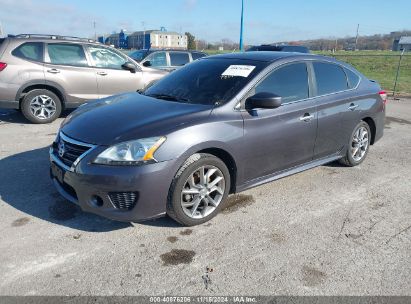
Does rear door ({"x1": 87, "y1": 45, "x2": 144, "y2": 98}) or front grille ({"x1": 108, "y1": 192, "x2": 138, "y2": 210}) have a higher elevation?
rear door ({"x1": 87, "y1": 45, "x2": 144, "y2": 98})

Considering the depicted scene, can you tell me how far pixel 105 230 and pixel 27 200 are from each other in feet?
3.71

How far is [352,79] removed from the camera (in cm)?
509

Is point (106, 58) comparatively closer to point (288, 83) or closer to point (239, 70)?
point (239, 70)

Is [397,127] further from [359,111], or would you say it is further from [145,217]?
[145,217]

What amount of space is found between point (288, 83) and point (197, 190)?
1.69 metres

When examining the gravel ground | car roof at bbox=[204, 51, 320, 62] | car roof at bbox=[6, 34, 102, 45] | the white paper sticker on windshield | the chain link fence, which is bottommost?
the gravel ground

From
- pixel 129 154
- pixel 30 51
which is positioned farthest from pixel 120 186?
pixel 30 51

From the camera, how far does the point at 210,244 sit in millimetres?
3201

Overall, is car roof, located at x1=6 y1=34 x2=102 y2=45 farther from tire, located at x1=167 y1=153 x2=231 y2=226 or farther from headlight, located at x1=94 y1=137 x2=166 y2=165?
tire, located at x1=167 y1=153 x2=231 y2=226

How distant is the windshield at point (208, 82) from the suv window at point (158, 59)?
6.31 meters

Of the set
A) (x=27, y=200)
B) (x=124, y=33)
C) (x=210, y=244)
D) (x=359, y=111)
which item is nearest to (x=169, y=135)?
(x=210, y=244)

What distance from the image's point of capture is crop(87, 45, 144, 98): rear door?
7.96 meters

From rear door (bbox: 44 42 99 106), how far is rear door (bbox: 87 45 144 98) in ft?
0.51

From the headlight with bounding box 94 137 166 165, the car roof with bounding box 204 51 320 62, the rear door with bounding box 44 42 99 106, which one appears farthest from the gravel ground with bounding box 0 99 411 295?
the rear door with bounding box 44 42 99 106
